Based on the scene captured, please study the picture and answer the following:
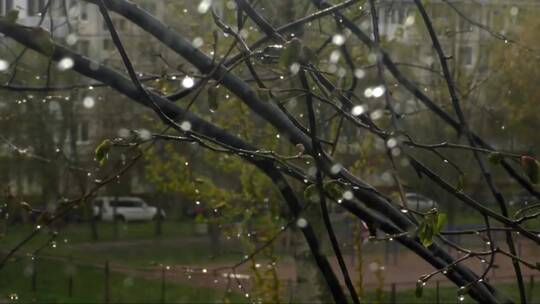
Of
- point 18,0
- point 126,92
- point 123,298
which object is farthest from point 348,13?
point 123,298

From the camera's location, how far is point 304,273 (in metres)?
7.21

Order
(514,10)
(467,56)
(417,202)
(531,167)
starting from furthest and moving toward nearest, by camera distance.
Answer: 1. (467,56)
2. (514,10)
3. (417,202)
4. (531,167)

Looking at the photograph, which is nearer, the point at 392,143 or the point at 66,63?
the point at 392,143

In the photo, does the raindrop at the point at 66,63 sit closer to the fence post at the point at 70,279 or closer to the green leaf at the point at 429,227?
the green leaf at the point at 429,227

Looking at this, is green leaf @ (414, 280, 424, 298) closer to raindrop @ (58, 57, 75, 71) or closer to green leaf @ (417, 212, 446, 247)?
green leaf @ (417, 212, 446, 247)

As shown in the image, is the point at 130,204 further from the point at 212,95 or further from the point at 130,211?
the point at 212,95

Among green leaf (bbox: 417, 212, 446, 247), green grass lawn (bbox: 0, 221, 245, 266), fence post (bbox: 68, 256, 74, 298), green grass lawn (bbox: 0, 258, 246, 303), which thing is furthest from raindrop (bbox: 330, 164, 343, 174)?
green grass lawn (bbox: 0, 221, 245, 266)

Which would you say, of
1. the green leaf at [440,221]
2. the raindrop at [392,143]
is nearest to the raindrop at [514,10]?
the green leaf at [440,221]

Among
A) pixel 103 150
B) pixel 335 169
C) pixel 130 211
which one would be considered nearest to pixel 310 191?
pixel 335 169

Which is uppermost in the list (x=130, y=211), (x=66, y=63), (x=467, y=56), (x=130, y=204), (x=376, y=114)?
(x=467, y=56)

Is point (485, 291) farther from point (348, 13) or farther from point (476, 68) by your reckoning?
point (476, 68)

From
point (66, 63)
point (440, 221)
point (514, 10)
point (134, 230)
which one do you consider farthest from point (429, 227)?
point (134, 230)

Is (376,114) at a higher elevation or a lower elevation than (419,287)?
higher

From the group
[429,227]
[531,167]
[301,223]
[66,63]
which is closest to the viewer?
[429,227]
